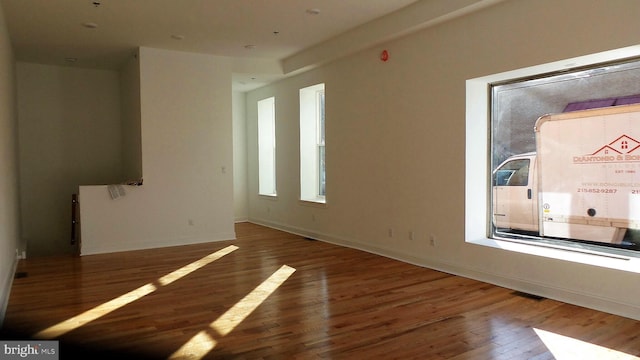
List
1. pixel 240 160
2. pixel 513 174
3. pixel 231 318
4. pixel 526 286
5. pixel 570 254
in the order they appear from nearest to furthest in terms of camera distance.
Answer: pixel 231 318 < pixel 570 254 < pixel 526 286 < pixel 513 174 < pixel 240 160

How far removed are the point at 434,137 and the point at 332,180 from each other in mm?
2195

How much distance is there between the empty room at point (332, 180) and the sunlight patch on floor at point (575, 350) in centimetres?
2

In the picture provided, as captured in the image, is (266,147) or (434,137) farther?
(266,147)

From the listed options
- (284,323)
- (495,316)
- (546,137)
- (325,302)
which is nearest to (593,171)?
(546,137)

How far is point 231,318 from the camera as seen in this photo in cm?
367

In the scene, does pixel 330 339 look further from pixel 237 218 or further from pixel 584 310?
pixel 237 218

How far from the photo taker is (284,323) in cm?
353

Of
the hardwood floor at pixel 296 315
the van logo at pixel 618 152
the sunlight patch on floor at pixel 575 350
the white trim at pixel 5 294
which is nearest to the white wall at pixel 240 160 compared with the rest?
the hardwood floor at pixel 296 315

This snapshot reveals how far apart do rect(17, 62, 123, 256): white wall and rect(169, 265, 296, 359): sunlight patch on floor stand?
16.0 feet

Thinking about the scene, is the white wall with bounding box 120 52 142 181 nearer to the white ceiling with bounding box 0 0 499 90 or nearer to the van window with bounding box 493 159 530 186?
the white ceiling with bounding box 0 0 499 90

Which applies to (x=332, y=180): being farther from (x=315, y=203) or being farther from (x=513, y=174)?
(x=513, y=174)

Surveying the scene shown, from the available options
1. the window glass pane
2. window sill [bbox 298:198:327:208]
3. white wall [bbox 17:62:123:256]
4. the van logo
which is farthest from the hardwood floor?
the window glass pane

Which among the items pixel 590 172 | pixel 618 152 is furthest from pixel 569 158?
pixel 618 152

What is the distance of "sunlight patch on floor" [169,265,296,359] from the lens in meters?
3.01
